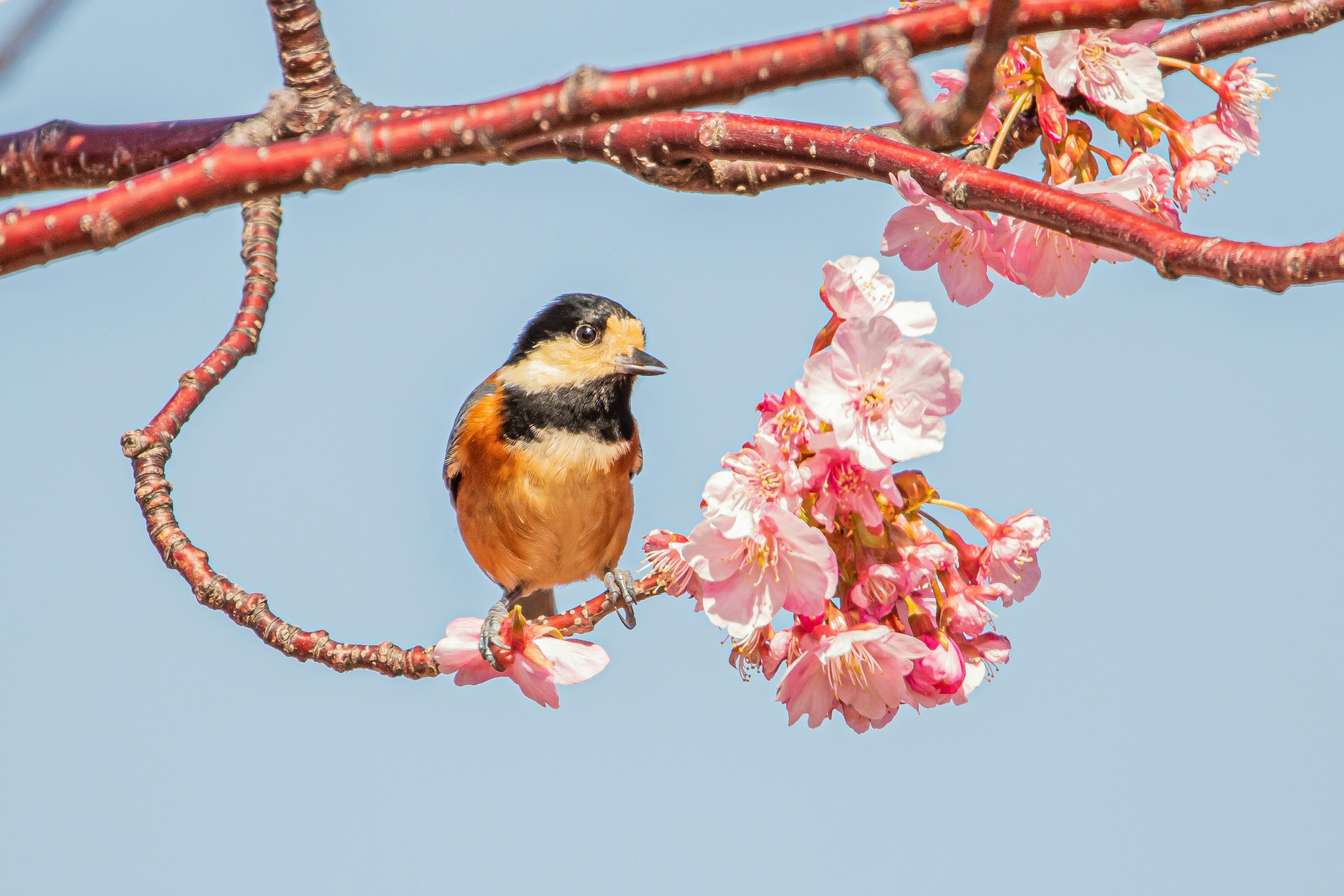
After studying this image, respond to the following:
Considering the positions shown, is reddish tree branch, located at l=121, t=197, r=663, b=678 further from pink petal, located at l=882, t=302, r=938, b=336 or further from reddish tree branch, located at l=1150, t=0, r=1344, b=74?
reddish tree branch, located at l=1150, t=0, r=1344, b=74

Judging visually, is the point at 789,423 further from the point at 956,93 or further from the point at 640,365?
the point at 640,365

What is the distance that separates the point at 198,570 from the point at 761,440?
1.98m

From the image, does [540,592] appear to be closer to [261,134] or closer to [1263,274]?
[261,134]

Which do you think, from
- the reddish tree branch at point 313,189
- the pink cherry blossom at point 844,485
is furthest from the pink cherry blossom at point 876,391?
the reddish tree branch at point 313,189

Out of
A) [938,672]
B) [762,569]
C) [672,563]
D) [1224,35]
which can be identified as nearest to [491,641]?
[672,563]

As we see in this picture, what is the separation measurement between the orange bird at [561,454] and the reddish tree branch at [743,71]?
11.4ft

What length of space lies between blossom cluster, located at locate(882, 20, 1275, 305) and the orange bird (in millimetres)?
2459

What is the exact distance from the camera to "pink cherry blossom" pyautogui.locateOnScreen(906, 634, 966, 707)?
2.66 m

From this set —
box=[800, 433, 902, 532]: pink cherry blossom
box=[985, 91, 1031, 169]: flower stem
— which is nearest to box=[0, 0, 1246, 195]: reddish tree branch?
box=[985, 91, 1031, 169]: flower stem

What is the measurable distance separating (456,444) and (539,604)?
1.11 meters

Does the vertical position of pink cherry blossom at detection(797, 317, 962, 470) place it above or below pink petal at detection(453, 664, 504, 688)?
above

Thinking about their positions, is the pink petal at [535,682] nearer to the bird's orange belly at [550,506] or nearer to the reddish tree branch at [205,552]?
the reddish tree branch at [205,552]

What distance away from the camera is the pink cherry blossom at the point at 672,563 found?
9.52 ft

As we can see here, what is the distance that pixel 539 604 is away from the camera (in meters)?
6.62
